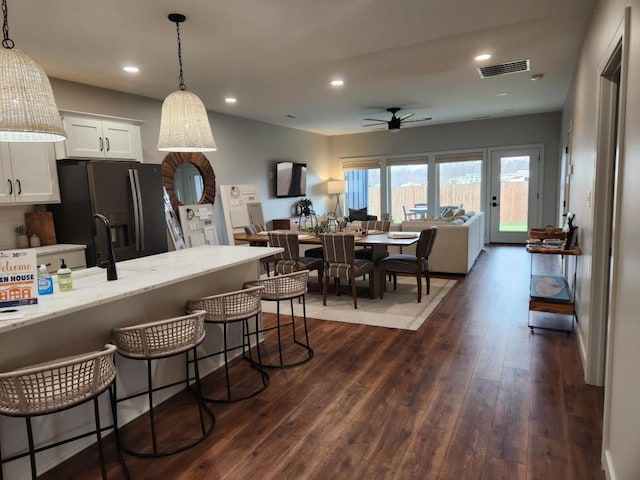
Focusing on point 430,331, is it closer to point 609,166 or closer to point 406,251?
point 609,166

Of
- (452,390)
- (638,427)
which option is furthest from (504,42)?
(638,427)

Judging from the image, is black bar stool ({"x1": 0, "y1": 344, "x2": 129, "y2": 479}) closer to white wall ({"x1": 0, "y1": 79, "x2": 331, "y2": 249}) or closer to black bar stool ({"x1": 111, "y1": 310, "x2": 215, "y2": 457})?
black bar stool ({"x1": 111, "y1": 310, "x2": 215, "y2": 457})

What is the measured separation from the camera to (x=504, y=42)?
150 inches

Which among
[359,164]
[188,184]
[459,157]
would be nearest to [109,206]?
[188,184]

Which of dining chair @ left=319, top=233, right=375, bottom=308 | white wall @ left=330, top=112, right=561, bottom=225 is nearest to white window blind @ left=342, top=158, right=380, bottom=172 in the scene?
white wall @ left=330, top=112, right=561, bottom=225

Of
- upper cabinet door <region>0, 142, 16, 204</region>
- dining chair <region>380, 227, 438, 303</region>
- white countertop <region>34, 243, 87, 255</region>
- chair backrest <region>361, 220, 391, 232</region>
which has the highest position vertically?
upper cabinet door <region>0, 142, 16, 204</region>

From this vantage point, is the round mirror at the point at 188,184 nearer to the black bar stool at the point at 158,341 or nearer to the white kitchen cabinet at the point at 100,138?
the white kitchen cabinet at the point at 100,138

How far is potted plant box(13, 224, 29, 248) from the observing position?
398 centimetres

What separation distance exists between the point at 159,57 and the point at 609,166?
3778mm

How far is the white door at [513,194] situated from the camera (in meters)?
8.49

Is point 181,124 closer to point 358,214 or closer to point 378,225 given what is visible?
point 378,225

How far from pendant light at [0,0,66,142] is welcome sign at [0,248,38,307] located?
A: 21.3 inches

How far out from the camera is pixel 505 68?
4715mm

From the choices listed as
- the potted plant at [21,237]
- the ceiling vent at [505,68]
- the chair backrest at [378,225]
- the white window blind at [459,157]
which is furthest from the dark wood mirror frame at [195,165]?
the white window blind at [459,157]
